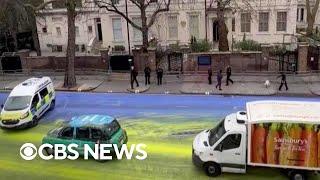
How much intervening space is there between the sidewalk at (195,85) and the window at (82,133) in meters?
10.8

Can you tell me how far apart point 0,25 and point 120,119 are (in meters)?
19.8

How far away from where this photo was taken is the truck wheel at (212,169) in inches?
633

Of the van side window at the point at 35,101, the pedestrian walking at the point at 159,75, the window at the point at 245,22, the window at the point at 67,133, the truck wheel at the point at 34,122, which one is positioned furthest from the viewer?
the window at the point at 245,22

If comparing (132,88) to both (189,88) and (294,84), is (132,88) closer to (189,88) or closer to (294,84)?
(189,88)

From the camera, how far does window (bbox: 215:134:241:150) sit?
15641 mm

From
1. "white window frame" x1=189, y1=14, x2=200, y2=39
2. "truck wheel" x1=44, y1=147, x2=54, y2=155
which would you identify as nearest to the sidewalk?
"white window frame" x1=189, y1=14, x2=200, y2=39

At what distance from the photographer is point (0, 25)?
3709 centimetres

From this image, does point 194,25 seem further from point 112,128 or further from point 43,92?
point 112,128

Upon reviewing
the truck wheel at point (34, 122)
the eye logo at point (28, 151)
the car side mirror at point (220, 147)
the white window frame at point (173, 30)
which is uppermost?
the white window frame at point (173, 30)

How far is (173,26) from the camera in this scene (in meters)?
40.4

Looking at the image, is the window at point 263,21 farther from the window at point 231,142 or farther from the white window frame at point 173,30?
the window at point 231,142

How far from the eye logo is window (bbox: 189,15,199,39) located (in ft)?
77.0

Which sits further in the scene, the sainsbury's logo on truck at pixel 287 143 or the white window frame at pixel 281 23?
the white window frame at pixel 281 23

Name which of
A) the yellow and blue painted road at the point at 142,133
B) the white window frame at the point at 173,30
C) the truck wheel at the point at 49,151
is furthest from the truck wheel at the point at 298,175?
the white window frame at the point at 173,30
